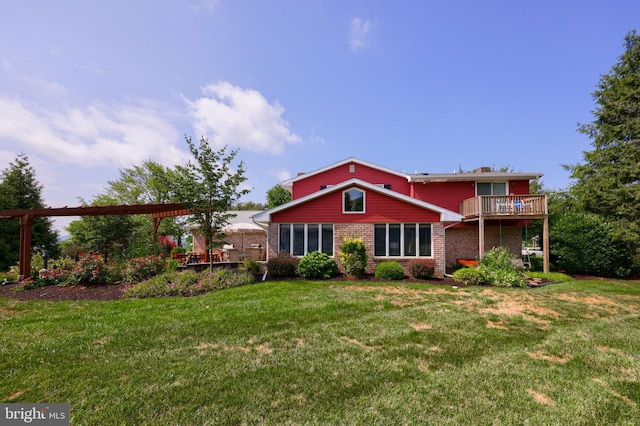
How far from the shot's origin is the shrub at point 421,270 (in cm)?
1205

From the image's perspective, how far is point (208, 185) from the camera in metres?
11.1

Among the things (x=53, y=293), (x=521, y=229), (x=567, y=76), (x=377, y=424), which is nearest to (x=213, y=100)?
(x=53, y=293)

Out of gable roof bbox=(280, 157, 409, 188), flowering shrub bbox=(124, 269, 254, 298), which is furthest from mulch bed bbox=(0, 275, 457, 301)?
gable roof bbox=(280, 157, 409, 188)

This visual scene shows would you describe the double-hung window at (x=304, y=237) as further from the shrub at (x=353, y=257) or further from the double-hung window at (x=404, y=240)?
the double-hung window at (x=404, y=240)

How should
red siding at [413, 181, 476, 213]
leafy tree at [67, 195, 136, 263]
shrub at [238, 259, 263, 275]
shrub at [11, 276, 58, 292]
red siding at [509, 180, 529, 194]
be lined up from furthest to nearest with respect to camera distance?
red siding at [413, 181, 476, 213], red siding at [509, 180, 529, 194], leafy tree at [67, 195, 136, 263], shrub at [238, 259, 263, 275], shrub at [11, 276, 58, 292]

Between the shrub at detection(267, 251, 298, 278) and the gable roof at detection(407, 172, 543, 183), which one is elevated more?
the gable roof at detection(407, 172, 543, 183)

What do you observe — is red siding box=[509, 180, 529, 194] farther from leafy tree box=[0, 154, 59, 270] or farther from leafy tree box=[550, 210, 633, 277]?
leafy tree box=[0, 154, 59, 270]

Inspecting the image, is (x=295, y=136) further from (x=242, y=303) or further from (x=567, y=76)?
(x=567, y=76)

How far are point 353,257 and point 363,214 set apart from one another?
2444mm

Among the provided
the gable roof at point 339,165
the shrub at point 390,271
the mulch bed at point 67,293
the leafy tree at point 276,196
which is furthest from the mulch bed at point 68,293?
the leafy tree at point 276,196

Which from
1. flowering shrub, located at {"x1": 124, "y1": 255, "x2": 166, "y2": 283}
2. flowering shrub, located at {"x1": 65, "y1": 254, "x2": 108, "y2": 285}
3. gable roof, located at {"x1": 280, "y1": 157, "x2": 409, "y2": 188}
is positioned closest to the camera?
flowering shrub, located at {"x1": 65, "y1": 254, "x2": 108, "y2": 285}

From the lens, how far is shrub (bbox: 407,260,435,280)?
39.5 feet

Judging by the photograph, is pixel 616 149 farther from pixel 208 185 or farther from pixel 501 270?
pixel 208 185

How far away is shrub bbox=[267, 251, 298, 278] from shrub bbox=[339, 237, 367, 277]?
2242 mm
